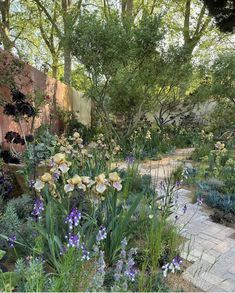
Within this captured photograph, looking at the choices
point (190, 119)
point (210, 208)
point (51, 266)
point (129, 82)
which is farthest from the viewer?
point (190, 119)

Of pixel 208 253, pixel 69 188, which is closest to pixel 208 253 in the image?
pixel 208 253

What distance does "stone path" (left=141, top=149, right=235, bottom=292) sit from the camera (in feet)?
7.07

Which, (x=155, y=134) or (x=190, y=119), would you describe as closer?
(x=155, y=134)

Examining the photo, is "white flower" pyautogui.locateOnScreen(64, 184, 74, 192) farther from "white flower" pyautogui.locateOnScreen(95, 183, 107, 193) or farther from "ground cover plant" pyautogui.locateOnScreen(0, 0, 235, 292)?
"white flower" pyautogui.locateOnScreen(95, 183, 107, 193)

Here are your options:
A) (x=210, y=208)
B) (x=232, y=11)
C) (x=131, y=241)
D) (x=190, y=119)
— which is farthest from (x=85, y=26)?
(x=190, y=119)

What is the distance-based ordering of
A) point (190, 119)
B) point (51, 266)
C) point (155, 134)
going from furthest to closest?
point (190, 119), point (155, 134), point (51, 266)

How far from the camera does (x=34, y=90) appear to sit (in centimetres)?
618

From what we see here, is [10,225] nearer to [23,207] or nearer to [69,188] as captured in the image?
[23,207]

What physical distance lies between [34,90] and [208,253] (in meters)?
4.96

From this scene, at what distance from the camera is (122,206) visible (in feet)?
8.07

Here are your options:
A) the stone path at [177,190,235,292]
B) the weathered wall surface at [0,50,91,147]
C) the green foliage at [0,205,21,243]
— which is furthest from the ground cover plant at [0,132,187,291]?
the weathered wall surface at [0,50,91,147]

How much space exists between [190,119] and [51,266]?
31.8 feet

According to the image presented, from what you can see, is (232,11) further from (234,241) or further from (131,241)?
(131,241)

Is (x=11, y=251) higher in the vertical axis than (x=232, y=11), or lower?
lower
